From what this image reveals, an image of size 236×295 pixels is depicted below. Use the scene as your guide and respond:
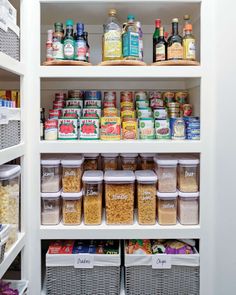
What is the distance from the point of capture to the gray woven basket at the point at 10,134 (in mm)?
1155

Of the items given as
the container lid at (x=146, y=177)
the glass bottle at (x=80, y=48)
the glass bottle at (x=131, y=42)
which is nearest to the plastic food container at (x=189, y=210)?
the container lid at (x=146, y=177)

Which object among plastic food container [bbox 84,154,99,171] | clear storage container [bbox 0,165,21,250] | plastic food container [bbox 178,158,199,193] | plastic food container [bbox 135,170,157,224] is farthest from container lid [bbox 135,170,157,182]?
clear storage container [bbox 0,165,21,250]

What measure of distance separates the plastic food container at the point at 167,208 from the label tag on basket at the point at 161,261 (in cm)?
15

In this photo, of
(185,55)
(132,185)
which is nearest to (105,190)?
(132,185)

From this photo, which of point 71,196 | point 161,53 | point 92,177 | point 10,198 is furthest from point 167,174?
point 10,198

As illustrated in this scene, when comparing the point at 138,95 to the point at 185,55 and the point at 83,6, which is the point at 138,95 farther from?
the point at 83,6

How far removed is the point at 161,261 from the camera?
1441 mm

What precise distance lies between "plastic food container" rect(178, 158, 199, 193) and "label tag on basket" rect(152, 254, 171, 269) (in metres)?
0.31

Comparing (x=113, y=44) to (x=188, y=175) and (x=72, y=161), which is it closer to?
(x=72, y=161)

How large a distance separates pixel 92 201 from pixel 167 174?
37cm

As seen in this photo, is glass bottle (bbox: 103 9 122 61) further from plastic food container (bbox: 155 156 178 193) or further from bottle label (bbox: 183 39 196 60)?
plastic food container (bbox: 155 156 178 193)

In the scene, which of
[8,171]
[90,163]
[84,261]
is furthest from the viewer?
[90,163]

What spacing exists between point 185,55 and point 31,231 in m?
1.07

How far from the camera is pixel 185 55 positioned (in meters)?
1.48
